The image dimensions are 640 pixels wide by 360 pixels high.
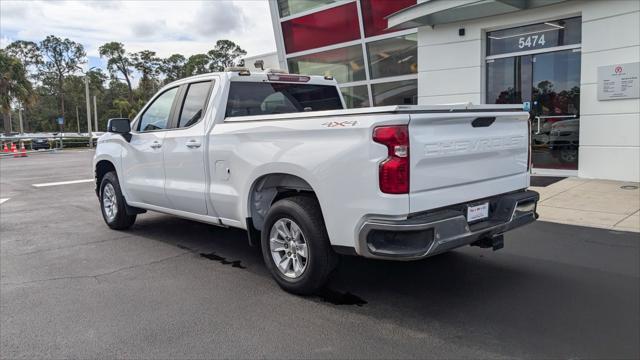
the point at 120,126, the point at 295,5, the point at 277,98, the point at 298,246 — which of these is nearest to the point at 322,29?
the point at 295,5

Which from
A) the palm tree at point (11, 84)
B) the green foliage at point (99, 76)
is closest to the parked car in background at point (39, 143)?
the palm tree at point (11, 84)

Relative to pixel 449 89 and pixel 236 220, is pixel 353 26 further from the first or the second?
pixel 236 220

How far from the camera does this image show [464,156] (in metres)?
3.98

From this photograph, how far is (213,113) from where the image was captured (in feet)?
16.9

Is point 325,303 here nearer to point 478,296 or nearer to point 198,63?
point 478,296

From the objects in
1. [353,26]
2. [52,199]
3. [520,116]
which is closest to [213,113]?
[520,116]

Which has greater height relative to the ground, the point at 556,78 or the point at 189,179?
the point at 556,78

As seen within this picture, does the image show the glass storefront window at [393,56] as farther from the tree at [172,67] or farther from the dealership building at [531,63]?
the tree at [172,67]

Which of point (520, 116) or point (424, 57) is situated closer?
point (520, 116)

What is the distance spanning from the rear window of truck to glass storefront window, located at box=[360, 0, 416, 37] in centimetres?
774

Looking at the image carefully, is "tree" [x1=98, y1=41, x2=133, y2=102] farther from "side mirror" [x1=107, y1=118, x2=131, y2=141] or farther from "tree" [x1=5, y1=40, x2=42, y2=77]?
"side mirror" [x1=107, y1=118, x2=131, y2=141]

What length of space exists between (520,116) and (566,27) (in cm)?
718

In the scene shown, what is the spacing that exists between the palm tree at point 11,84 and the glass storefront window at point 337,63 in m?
30.1

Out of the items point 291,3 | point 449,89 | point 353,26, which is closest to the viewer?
point 449,89
